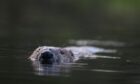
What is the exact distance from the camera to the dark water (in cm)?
1570

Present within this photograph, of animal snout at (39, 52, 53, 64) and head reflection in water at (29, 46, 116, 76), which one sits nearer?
head reflection in water at (29, 46, 116, 76)

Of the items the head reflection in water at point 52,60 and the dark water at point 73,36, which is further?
the head reflection in water at point 52,60

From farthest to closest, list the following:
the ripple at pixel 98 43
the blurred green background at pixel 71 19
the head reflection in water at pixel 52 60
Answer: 1. the blurred green background at pixel 71 19
2. the ripple at pixel 98 43
3. the head reflection in water at pixel 52 60

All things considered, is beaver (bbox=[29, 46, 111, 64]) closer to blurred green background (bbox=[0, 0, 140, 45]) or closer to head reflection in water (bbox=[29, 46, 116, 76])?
head reflection in water (bbox=[29, 46, 116, 76])

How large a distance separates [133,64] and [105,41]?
1122 cm

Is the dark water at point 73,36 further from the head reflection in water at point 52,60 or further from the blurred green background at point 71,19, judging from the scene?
the head reflection in water at point 52,60

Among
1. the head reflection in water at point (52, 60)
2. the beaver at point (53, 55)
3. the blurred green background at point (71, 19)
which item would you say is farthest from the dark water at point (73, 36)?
the beaver at point (53, 55)

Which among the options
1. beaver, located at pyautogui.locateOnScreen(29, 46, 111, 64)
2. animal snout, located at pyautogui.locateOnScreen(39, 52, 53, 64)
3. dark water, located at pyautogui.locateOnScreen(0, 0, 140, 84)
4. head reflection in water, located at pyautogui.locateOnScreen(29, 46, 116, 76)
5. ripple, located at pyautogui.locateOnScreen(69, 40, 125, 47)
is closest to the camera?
dark water, located at pyautogui.locateOnScreen(0, 0, 140, 84)

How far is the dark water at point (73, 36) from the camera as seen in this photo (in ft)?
51.5

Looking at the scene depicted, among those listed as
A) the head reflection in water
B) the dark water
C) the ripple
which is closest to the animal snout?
the head reflection in water

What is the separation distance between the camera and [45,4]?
156 feet

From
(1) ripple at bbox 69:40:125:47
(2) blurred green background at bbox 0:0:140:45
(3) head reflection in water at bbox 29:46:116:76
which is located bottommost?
(3) head reflection in water at bbox 29:46:116:76

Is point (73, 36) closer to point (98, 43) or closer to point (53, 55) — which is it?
point (98, 43)

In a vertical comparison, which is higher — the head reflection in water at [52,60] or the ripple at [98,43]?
the ripple at [98,43]
